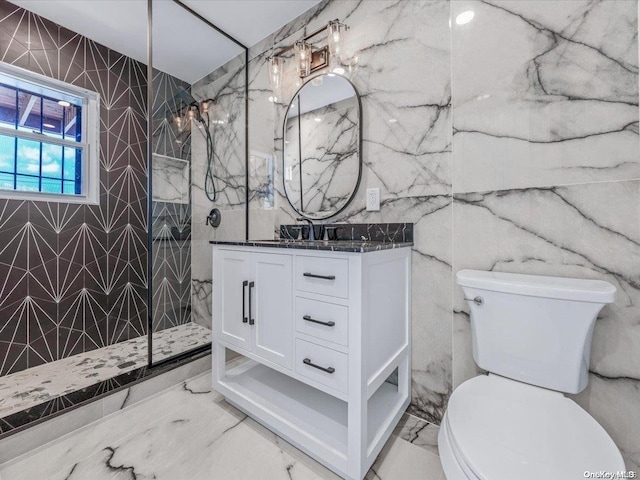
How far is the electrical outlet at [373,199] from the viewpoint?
1583mm

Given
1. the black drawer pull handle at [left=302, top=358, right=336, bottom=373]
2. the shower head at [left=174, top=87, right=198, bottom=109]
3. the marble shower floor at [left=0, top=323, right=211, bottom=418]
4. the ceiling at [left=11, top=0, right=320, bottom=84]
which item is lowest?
the marble shower floor at [left=0, top=323, right=211, bottom=418]

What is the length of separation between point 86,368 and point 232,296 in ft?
4.12

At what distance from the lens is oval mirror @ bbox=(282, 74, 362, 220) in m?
1.67

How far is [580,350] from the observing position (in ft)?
3.08

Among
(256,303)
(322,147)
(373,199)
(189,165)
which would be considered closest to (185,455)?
(256,303)

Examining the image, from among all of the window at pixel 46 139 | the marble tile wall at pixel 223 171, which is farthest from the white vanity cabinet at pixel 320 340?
the window at pixel 46 139

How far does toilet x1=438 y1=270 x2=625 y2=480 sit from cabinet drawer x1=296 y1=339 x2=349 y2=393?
0.38 m

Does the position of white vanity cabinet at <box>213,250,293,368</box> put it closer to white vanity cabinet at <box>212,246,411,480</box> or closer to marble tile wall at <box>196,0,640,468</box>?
white vanity cabinet at <box>212,246,411,480</box>

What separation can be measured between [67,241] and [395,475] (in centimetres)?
257

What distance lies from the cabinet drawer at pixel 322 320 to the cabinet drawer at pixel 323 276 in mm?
53

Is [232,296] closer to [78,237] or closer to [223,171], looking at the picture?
[223,171]

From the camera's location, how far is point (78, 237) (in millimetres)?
2166

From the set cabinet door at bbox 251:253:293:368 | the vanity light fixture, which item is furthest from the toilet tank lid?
the vanity light fixture

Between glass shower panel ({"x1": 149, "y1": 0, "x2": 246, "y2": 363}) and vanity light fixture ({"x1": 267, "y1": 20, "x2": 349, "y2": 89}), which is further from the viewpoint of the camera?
glass shower panel ({"x1": 149, "y1": 0, "x2": 246, "y2": 363})
